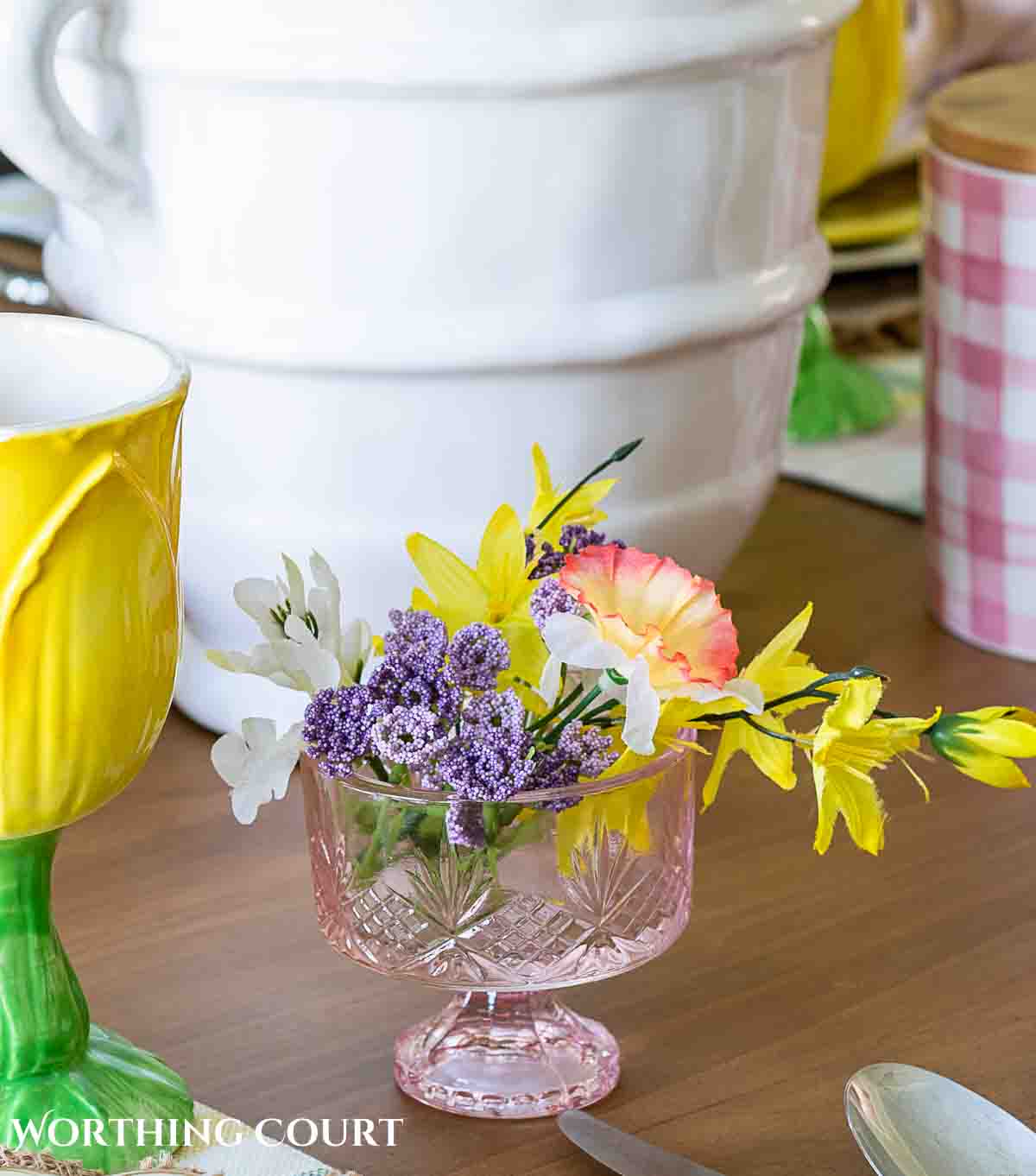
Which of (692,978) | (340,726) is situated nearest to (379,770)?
(340,726)

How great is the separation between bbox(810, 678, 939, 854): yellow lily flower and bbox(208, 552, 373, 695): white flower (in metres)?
0.11

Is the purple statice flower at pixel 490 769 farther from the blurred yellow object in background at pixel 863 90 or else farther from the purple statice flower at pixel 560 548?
the blurred yellow object in background at pixel 863 90

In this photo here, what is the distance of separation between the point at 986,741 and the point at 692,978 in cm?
15

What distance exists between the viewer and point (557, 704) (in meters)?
0.41

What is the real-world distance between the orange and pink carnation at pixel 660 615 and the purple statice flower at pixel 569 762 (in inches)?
1.0

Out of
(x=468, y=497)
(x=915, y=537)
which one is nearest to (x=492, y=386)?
(x=468, y=497)

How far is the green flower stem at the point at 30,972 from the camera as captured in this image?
0.39 metres

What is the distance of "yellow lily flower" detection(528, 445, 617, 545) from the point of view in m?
0.44

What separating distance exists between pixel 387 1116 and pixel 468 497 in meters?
0.19

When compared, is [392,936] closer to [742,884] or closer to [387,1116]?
[387,1116]

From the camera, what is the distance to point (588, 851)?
1.32 ft

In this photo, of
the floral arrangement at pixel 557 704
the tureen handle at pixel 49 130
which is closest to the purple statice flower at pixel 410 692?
the floral arrangement at pixel 557 704

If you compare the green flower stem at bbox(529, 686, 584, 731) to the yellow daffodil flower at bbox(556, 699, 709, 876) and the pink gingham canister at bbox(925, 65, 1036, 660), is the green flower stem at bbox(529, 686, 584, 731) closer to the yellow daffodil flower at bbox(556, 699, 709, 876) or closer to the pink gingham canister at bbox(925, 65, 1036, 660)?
the yellow daffodil flower at bbox(556, 699, 709, 876)

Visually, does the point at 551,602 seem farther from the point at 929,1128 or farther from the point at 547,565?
the point at 929,1128
